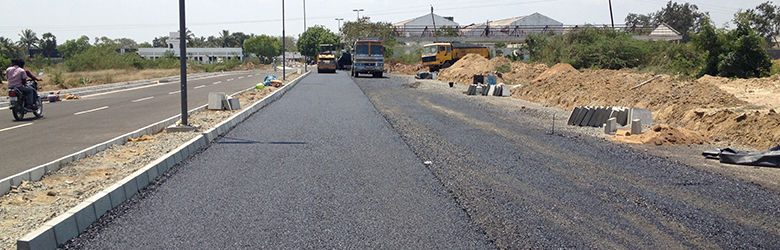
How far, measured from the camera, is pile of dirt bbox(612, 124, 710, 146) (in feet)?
38.7

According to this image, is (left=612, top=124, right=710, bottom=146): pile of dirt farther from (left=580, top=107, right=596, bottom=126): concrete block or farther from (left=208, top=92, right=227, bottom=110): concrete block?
(left=208, top=92, right=227, bottom=110): concrete block

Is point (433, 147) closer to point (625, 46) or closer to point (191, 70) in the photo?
point (625, 46)

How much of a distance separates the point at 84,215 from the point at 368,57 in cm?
4095

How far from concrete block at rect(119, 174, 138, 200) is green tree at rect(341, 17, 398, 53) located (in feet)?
240

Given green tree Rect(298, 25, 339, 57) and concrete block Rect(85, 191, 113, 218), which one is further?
green tree Rect(298, 25, 339, 57)

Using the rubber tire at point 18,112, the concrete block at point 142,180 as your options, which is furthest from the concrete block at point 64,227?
the rubber tire at point 18,112

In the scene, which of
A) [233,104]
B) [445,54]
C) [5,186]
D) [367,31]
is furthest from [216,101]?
[367,31]

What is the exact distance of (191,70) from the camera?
7244 centimetres

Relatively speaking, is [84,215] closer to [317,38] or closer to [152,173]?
[152,173]

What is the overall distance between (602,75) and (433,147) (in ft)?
53.7

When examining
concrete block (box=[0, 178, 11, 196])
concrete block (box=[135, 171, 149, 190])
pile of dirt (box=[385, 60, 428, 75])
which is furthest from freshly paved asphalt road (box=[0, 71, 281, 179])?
pile of dirt (box=[385, 60, 428, 75])

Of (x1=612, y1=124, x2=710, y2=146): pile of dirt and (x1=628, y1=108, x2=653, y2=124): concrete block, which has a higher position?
(x1=628, y1=108, x2=653, y2=124): concrete block

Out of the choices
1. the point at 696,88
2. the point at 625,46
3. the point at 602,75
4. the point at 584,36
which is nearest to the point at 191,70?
the point at 584,36

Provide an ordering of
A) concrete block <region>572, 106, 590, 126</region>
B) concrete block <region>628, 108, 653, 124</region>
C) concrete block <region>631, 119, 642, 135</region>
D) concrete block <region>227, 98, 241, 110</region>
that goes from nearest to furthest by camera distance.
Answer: concrete block <region>631, 119, 642, 135</region>, concrete block <region>628, 108, 653, 124</region>, concrete block <region>572, 106, 590, 126</region>, concrete block <region>227, 98, 241, 110</region>
